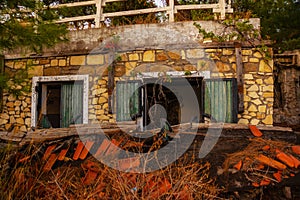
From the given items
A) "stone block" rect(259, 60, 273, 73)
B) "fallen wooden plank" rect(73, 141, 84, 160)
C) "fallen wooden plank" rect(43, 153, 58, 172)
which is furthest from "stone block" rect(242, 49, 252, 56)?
"fallen wooden plank" rect(43, 153, 58, 172)

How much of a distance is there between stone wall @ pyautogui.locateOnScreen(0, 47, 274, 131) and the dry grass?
3398mm

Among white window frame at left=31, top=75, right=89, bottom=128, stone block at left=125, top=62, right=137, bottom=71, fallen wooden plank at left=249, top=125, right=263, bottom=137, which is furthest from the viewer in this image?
white window frame at left=31, top=75, right=89, bottom=128

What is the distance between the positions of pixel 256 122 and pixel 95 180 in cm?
455

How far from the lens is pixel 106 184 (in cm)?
418

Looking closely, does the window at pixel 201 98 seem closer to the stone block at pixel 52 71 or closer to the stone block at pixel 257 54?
the stone block at pixel 257 54

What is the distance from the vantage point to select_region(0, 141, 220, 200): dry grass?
403 cm

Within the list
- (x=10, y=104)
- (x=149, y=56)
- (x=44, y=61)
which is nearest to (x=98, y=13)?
(x=149, y=56)

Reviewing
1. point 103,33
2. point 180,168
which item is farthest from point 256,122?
point 103,33

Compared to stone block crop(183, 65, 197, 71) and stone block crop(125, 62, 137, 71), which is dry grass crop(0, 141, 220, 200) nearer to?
stone block crop(183, 65, 197, 71)

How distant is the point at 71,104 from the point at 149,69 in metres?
2.24

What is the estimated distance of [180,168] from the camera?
175 inches

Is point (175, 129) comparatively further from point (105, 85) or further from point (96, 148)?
point (105, 85)

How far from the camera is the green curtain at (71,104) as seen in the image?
329 inches

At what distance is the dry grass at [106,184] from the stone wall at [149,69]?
3.40 meters
